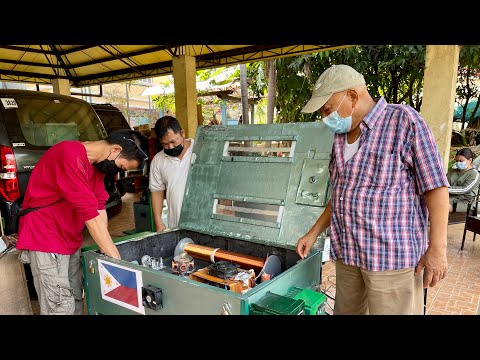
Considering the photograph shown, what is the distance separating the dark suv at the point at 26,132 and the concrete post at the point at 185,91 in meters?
2.99

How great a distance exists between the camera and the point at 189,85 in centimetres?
714

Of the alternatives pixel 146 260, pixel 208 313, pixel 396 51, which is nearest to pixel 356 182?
pixel 208 313

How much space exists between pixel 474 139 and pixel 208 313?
12.2 meters

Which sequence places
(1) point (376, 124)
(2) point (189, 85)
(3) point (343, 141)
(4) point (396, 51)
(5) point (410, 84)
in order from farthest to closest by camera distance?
1. (5) point (410, 84)
2. (4) point (396, 51)
3. (2) point (189, 85)
4. (3) point (343, 141)
5. (1) point (376, 124)

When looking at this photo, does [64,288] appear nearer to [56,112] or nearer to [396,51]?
[56,112]

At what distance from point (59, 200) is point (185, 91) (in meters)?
5.56

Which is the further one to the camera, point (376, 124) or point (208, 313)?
point (376, 124)

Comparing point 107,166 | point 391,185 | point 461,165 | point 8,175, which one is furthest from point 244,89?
point 391,185

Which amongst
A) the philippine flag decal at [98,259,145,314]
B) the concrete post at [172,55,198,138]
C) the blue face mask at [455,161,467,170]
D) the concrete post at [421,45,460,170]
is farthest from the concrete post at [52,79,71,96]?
the blue face mask at [455,161,467,170]

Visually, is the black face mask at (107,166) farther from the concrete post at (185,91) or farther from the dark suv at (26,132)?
the concrete post at (185,91)

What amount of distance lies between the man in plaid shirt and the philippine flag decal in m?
1.05

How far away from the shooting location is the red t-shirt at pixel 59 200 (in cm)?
177

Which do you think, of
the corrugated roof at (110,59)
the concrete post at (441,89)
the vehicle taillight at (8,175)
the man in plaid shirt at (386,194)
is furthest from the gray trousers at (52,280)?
the corrugated roof at (110,59)

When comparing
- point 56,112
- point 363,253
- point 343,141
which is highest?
point 56,112
